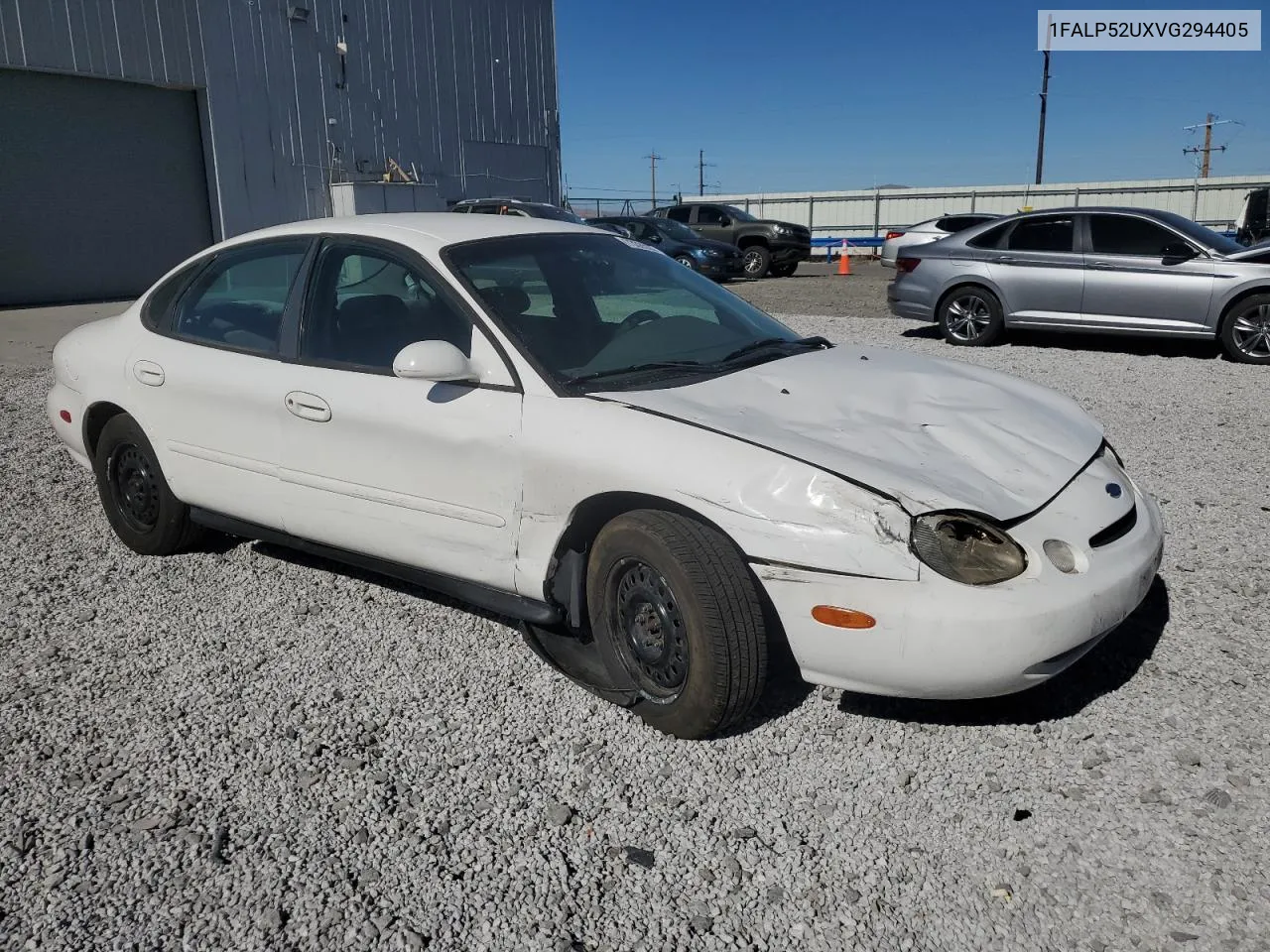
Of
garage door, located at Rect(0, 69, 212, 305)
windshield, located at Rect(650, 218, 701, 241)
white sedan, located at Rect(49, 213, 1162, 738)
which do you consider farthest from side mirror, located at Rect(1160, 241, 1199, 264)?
garage door, located at Rect(0, 69, 212, 305)

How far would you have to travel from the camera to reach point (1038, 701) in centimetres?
318

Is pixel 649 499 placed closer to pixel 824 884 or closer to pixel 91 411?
pixel 824 884

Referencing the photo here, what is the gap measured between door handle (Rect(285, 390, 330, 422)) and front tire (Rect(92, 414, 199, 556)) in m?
1.00

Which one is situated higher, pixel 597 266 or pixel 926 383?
pixel 597 266

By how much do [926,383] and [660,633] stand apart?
1.34 metres

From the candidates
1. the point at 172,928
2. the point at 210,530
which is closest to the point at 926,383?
the point at 172,928

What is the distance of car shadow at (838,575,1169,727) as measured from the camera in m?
3.10

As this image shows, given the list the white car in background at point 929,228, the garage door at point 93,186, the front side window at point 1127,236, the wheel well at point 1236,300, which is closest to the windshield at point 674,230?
the white car in background at point 929,228

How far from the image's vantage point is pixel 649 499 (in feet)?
9.70

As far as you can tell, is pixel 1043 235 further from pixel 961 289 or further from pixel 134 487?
pixel 134 487

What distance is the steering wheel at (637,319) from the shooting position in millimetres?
3711

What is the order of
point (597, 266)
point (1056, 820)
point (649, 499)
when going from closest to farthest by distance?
point (1056, 820), point (649, 499), point (597, 266)

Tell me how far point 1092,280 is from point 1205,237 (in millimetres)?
1040

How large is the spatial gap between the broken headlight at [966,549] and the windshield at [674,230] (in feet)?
61.9
